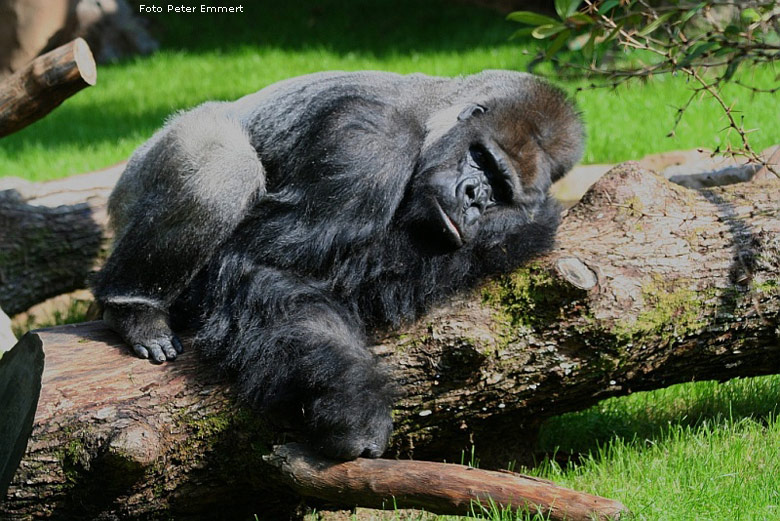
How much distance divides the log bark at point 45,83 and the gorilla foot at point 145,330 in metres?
1.45

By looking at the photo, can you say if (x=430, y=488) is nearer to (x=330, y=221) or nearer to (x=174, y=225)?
(x=330, y=221)

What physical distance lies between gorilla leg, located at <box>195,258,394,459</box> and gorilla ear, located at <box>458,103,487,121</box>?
40.0 inches

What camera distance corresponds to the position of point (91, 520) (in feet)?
10.7

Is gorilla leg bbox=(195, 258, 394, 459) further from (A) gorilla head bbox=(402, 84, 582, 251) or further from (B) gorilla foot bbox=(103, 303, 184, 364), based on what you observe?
(A) gorilla head bbox=(402, 84, 582, 251)

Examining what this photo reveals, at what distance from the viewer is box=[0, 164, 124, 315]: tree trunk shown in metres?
5.91

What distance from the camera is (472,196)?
146 inches

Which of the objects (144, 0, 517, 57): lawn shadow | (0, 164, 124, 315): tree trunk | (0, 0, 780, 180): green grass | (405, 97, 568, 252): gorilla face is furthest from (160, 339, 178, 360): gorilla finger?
(144, 0, 517, 57): lawn shadow

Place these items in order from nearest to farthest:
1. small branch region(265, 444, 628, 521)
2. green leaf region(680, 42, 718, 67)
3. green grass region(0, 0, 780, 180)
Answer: small branch region(265, 444, 628, 521), green leaf region(680, 42, 718, 67), green grass region(0, 0, 780, 180)

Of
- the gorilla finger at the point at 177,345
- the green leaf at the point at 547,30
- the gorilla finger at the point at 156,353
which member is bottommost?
the gorilla finger at the point at 177,345

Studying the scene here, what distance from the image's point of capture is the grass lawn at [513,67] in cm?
347

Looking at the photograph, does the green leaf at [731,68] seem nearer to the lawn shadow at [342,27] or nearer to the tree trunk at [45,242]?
the tree trunk at [45,242]

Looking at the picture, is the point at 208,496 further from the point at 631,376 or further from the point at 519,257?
the point at 631,376

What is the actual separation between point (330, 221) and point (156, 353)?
89cm

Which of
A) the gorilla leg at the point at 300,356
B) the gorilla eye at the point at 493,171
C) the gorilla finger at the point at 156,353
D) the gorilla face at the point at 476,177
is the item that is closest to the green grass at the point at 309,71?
the gorilla face at the point at 476,177
